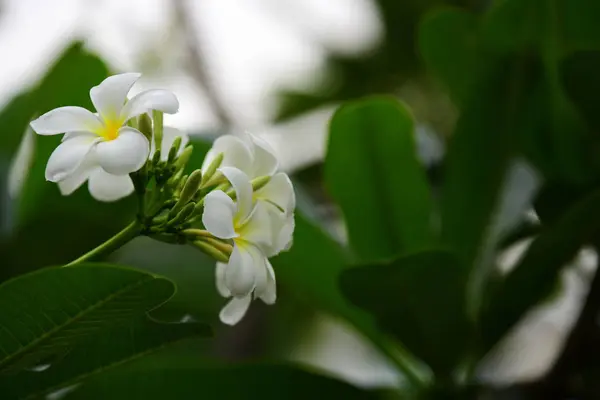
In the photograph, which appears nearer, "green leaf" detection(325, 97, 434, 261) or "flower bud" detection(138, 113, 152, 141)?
"flower bud" detection(138, 113, 152, 141)

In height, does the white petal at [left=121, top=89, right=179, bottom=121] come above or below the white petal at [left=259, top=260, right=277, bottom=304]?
above

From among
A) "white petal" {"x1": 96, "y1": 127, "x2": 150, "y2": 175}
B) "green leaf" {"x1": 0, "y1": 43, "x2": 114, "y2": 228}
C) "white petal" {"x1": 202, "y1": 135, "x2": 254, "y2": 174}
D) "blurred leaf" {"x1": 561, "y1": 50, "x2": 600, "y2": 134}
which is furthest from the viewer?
"green leaf" {"x1": 0, "y1": 43, "x2": 114, "y2": 228}

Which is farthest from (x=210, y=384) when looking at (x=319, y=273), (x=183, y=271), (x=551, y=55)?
(x=551, y=55)

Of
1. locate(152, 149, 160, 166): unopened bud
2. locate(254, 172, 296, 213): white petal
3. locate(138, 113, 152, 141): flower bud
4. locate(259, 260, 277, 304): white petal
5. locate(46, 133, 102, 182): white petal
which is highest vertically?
locate(46, 133, 102, 182): white petal

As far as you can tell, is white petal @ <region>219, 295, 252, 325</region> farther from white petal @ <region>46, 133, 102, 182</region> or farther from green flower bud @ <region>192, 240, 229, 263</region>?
white petal @ <region>46, 133, 102, 182</region>

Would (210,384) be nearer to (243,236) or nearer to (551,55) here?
(243,236)

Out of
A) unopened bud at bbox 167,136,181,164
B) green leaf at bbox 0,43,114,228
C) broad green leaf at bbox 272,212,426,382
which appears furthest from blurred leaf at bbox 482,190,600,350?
green leaf at bbox 0,43,114,228
